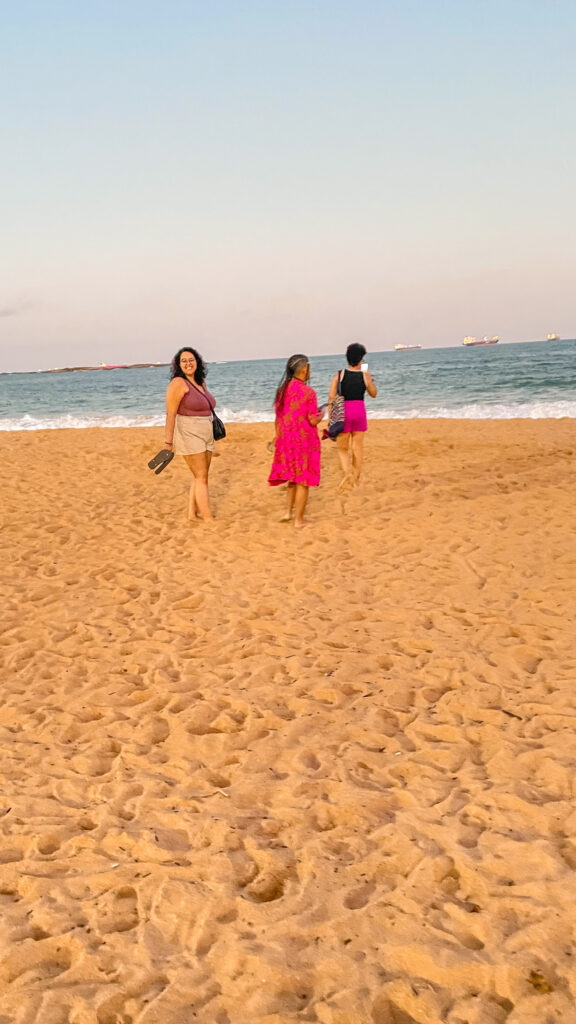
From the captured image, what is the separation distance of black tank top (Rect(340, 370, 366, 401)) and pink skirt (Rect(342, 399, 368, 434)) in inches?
2.9

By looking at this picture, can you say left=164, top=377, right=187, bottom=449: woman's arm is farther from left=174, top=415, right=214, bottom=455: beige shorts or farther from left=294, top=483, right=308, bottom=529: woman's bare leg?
left=294, top=483, right=308, bottom=529: woman's bare leg

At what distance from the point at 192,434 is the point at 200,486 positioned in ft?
2.67

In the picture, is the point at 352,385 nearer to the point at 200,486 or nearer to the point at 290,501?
the point at 290,501

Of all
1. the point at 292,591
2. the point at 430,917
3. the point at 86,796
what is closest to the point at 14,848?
the point at 86,796

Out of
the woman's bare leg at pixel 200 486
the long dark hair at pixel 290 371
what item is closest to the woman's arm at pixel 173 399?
the woman's bare leg at pixel 200 486

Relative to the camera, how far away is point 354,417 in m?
8.27

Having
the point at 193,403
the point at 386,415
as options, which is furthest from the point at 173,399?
the point at 386,415

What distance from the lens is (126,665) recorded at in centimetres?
418

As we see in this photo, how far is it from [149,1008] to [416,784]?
1391 mm

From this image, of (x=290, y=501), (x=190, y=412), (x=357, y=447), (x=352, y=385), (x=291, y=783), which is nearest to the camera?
(x=291, y=783)

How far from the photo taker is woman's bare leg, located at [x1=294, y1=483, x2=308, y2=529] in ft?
24.2

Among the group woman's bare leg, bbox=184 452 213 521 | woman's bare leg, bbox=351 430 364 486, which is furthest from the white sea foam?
woman's bare leg, bbox=184 452 213 521

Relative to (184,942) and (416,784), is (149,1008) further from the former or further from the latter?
(416,784)

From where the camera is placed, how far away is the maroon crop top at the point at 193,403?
7.07 m
